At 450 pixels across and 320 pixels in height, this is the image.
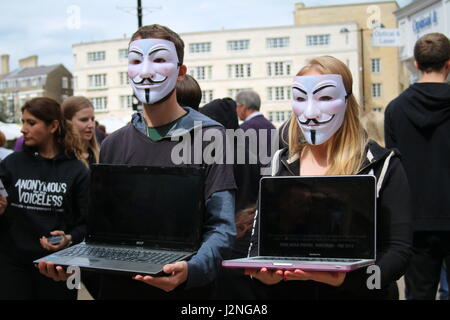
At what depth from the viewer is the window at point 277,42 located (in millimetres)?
68062

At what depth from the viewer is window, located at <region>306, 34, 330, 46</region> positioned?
65750 millimetres

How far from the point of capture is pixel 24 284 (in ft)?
13.0

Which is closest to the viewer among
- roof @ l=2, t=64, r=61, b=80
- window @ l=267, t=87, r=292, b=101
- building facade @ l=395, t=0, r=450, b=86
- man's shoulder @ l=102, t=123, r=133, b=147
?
man's shoulder @ l=102, t=123, r=133, b=147

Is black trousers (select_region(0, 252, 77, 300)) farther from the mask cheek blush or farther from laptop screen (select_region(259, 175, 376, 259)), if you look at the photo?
the mask cheek blush

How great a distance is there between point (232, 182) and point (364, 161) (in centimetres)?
56

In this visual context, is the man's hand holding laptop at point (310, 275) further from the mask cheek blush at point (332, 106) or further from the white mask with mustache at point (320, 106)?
the mask cheek blush at point (332, 106)

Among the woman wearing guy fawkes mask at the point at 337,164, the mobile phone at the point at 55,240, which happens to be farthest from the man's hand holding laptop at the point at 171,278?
the mobile phone at the point at 55,240

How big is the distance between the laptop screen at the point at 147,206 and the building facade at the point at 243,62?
6174cm

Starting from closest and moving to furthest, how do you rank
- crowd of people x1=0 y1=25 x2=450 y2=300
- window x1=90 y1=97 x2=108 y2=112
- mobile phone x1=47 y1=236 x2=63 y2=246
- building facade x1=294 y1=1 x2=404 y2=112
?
crowd of people x1=0 y1=25 x2=450 y2=300 < mobile phone x1=47 y1=236 x2=63 y2=246 < building facade x1=294 y1=1 x2=404 y2=112 < window x1=90 y1=97 x2=108 y2=112

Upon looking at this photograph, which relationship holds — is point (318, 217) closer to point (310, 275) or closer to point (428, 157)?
point (310, 275)

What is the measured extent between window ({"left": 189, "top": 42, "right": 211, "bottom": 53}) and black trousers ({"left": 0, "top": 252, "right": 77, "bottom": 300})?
2638 inches

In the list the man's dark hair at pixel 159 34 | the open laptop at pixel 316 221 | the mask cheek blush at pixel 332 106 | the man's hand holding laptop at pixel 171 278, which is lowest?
the man's hand holding laptop at pixel 171 278

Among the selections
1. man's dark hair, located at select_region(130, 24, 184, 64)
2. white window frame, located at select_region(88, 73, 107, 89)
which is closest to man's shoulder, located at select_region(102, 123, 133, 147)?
man's dark hair, located at select_region(130, 24, 184, 64)
